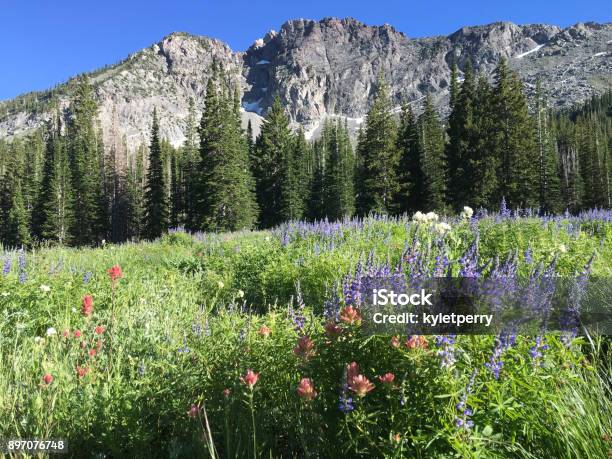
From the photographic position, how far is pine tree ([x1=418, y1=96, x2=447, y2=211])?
34.7m

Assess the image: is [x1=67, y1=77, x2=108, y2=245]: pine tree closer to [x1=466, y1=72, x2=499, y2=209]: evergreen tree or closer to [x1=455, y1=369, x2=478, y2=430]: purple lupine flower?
[x1=466, y1=72, x2=499, y2=209]: evergreen tree

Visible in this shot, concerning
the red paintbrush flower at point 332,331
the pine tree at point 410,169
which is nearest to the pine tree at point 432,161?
the pine tree at point 410,169

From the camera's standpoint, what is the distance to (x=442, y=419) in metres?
1.73

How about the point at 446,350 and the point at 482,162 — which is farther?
the point at 482,162

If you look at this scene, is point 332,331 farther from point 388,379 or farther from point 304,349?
point 388,379

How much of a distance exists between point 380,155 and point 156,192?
27047 millimetres

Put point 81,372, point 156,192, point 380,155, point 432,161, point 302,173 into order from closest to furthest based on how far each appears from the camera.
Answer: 1. point 81,372
2. point 380,155
3. point 432,161
4. point 156,192
5. point 302,173

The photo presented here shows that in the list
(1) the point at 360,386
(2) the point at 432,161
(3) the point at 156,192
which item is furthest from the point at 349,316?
(3) the point at 156,192

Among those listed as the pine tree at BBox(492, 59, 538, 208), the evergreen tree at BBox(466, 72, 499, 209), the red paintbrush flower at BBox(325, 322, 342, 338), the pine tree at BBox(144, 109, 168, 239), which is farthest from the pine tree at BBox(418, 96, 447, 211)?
the red paintbrush flower at BBox(325, 322, 342, 338)

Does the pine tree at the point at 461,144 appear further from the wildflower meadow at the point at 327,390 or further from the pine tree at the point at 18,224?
the pine tree at the point at 18,224

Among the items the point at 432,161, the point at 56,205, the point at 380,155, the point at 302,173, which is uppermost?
the point at 302,173

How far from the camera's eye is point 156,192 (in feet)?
149

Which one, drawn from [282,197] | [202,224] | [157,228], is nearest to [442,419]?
[202,224]

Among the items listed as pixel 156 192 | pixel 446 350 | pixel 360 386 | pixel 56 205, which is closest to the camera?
pixel 360 386
